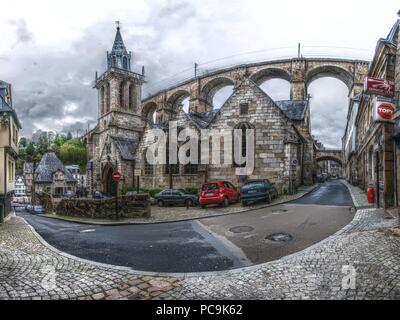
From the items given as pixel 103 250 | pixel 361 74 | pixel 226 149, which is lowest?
pixel 103 250

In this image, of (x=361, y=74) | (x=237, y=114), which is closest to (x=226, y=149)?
(x=237, y=114)

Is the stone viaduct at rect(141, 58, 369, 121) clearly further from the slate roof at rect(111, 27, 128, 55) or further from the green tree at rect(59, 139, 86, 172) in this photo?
the green tree at rect(59, 139, 86, 172)

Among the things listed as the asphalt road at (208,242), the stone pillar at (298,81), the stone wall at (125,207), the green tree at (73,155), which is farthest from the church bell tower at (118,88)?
the green tree at (73,155)

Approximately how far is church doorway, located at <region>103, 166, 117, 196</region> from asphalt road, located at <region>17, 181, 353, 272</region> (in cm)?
1711

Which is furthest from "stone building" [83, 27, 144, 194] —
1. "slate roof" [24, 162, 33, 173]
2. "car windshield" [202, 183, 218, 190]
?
"slate roof" [24, 162, 33, 173]

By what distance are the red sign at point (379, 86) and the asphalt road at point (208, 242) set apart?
4.80 meters

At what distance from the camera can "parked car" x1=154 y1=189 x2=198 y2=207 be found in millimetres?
18469

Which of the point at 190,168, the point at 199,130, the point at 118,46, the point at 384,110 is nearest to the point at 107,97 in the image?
the point at 118,46

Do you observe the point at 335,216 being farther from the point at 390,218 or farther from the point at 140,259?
the point at 140,259

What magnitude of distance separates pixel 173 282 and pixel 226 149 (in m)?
15.6

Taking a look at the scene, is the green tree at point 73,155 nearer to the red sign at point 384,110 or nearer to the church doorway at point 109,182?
the church doorway at point 109,182

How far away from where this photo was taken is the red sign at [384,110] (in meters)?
10.1

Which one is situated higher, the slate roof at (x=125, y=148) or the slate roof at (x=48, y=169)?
the slate roof at (x=125, y=148)
